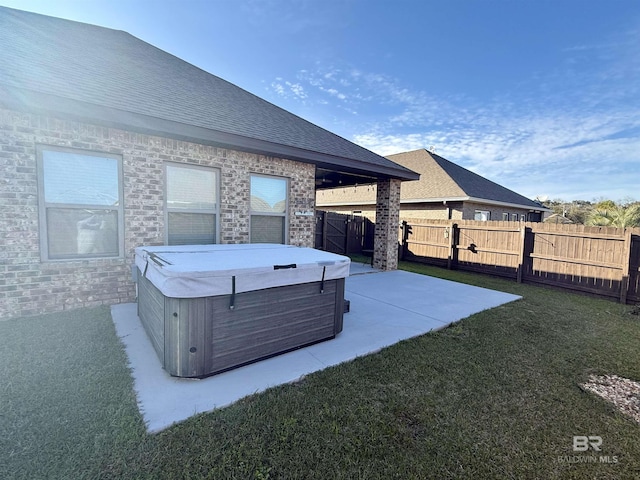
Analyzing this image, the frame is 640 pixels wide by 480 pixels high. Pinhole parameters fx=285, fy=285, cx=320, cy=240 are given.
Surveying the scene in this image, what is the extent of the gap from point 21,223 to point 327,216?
31.3ft

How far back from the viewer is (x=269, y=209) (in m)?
6.40

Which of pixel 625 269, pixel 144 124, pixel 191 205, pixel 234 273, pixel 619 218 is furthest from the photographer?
pixel 619 218

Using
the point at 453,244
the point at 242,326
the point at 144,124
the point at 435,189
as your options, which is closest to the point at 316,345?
the point at 242,326

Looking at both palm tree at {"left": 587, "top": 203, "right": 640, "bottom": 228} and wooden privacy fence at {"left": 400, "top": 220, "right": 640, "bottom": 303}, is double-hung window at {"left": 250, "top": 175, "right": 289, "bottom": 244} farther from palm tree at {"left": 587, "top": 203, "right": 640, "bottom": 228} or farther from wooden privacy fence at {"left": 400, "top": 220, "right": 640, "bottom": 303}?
palm tree at {"left": 587, "top": 203, "right": 640, "bottom": 228}

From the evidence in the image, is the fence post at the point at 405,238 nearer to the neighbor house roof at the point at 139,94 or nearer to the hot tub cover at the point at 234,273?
the neighbor house roof at the point at 139,94

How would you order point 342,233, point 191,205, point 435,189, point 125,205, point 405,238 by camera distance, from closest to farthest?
point 125,205 < point 191,205 < point 405,238 < point 342,233 < point 435,189

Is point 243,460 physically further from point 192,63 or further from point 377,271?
point 192,63

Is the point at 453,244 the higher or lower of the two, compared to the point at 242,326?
higher

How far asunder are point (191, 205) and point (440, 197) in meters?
11.5

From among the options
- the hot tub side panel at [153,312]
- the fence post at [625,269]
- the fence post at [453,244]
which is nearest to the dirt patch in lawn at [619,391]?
the hot tub side panel at [153,312]

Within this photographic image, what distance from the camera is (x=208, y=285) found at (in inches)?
101

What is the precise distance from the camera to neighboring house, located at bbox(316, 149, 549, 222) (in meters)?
13.5

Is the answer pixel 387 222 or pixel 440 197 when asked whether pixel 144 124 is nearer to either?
pixel 387 222

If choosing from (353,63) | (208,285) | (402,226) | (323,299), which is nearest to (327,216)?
(402,226)
